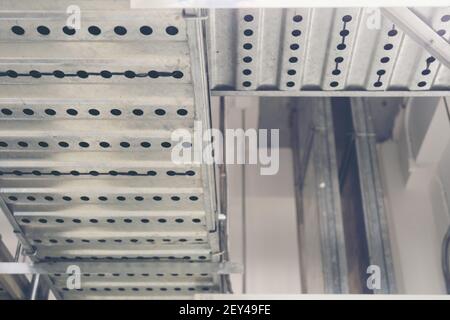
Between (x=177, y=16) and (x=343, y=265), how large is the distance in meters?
1.27

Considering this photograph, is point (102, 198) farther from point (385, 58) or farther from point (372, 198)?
point (372, 198)

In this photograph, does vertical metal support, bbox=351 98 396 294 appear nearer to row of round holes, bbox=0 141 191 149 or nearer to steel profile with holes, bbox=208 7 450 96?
steel profile with holes, bbox=208 7 450 96

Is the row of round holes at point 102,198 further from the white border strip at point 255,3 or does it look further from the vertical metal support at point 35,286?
the white border strip at point 255,3

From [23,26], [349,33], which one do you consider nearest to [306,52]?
[349,33]

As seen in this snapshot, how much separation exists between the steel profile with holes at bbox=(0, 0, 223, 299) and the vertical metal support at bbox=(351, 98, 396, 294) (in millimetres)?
612

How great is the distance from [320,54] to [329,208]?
2.94ft

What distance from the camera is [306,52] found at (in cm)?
137

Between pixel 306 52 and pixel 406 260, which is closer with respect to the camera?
pixel 306 52

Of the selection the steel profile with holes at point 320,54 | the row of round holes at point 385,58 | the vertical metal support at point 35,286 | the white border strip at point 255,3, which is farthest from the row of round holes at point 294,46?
the vertical metal support at point 35,286

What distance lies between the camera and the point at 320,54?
1.39m

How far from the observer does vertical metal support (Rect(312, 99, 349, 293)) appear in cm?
204

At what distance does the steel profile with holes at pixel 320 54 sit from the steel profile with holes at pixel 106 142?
0.18 metres

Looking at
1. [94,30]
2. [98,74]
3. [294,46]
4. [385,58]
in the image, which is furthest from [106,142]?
[385,58]

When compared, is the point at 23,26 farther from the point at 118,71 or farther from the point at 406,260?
the point at 406,260
